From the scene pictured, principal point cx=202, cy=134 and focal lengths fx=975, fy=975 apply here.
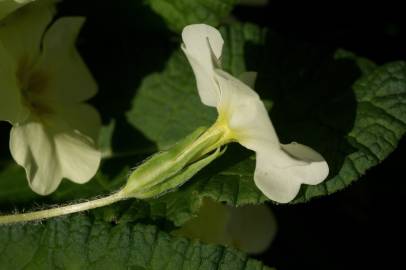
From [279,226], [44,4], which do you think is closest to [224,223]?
[279,226]

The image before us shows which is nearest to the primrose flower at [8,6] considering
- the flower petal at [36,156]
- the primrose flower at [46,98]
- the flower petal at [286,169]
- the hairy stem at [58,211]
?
the primrose flower at [46,98]

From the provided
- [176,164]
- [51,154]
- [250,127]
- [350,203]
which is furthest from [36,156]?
[350,203]

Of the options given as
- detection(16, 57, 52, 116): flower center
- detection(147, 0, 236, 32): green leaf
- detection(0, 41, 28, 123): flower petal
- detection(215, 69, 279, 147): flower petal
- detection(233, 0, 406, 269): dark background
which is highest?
detection(215, 69, 279, 147): flower petal

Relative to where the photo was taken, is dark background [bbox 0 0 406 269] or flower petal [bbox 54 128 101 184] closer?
flower petal [bbox 54 128 101 184]

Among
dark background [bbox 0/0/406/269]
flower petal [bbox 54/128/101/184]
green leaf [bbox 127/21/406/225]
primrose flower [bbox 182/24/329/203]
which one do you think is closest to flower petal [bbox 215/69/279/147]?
primrose flower [bbox 182/24/329/203]

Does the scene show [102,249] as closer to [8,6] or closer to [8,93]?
[8,93]

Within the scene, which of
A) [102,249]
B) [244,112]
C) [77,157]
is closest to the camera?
[244,112]

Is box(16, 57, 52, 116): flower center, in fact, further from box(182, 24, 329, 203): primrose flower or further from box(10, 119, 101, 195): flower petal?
box(182, 24, 329, 203): primrose flower
